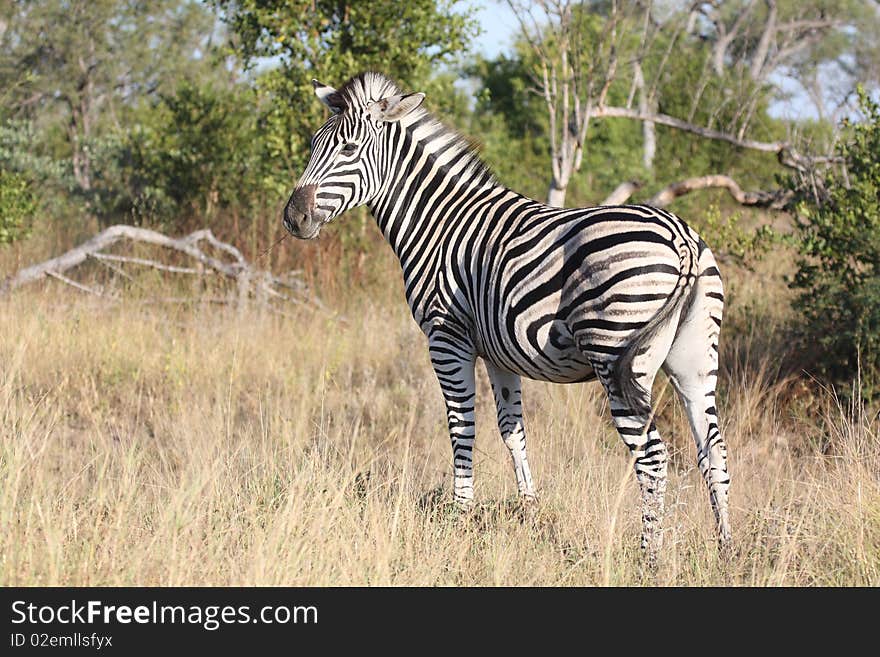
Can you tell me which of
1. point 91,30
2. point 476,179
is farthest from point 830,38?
point 476,179

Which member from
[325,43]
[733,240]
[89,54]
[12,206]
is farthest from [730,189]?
[89,54]

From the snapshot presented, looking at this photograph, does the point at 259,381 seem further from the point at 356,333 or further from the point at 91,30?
the point at 91,30

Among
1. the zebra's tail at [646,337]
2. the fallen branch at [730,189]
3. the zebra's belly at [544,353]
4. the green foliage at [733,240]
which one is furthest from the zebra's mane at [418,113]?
the fallen branch at [730,189]

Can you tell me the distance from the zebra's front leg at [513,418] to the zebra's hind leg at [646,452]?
2.91 ft

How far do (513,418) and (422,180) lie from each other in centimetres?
129

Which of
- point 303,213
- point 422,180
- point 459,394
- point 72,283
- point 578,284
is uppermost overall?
point 72,283

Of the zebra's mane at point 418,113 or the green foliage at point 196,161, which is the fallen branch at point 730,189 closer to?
the zebra's mane at point 418,113

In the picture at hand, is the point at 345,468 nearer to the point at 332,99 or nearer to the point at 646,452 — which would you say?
the point at 646,452

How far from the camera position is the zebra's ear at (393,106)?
479cm

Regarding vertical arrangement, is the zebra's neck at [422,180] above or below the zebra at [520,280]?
above

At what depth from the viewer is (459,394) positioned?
4.72 meters

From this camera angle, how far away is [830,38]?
3562 centimetres

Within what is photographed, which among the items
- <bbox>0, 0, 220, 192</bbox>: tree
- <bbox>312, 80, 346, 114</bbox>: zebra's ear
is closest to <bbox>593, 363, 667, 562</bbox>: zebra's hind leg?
<bbox>312, 80, 346, 114</bbox>: zebra's ear

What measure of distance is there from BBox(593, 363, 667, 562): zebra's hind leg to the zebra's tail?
0.12 feet
